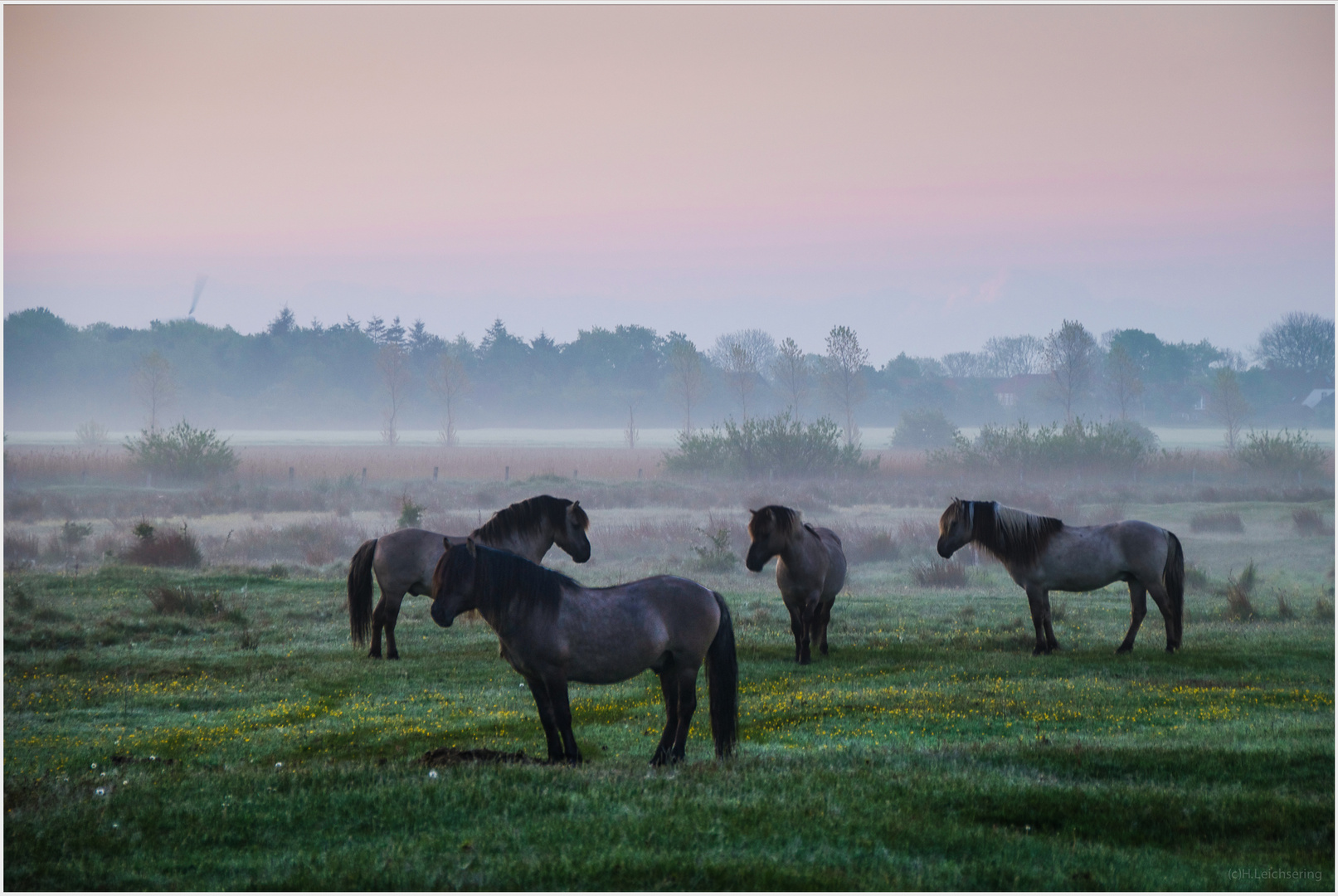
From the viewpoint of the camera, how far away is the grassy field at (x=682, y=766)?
20.0 ft

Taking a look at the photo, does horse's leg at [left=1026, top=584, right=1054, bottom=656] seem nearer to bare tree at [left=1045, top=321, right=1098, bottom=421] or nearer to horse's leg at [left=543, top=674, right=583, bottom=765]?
horse's leg at [left=543, top=674, right=583, bottom=765]

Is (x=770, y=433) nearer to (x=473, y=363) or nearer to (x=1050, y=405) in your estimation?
(x=1050, y=405)

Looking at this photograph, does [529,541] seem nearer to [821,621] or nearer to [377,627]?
[377,627]

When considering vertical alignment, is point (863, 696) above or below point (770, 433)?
below

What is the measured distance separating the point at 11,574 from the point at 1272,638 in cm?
2492

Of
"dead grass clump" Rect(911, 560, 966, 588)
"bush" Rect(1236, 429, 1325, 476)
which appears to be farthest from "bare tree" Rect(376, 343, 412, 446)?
"dead grass clump" Rect(911, 560, 966, 588)

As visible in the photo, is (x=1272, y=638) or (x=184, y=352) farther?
(x=184, y=352)

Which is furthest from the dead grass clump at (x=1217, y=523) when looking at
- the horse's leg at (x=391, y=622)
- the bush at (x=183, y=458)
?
the bush at (x=183, y=458)

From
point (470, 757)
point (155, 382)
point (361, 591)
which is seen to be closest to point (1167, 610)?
point (470, 757)

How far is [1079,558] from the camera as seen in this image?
14961 mm

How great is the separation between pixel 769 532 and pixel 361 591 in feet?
21.1

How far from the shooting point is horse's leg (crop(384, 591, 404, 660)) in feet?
51.2

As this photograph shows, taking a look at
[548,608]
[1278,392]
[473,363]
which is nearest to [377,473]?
[548,608]

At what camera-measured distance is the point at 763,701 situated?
1214cm
